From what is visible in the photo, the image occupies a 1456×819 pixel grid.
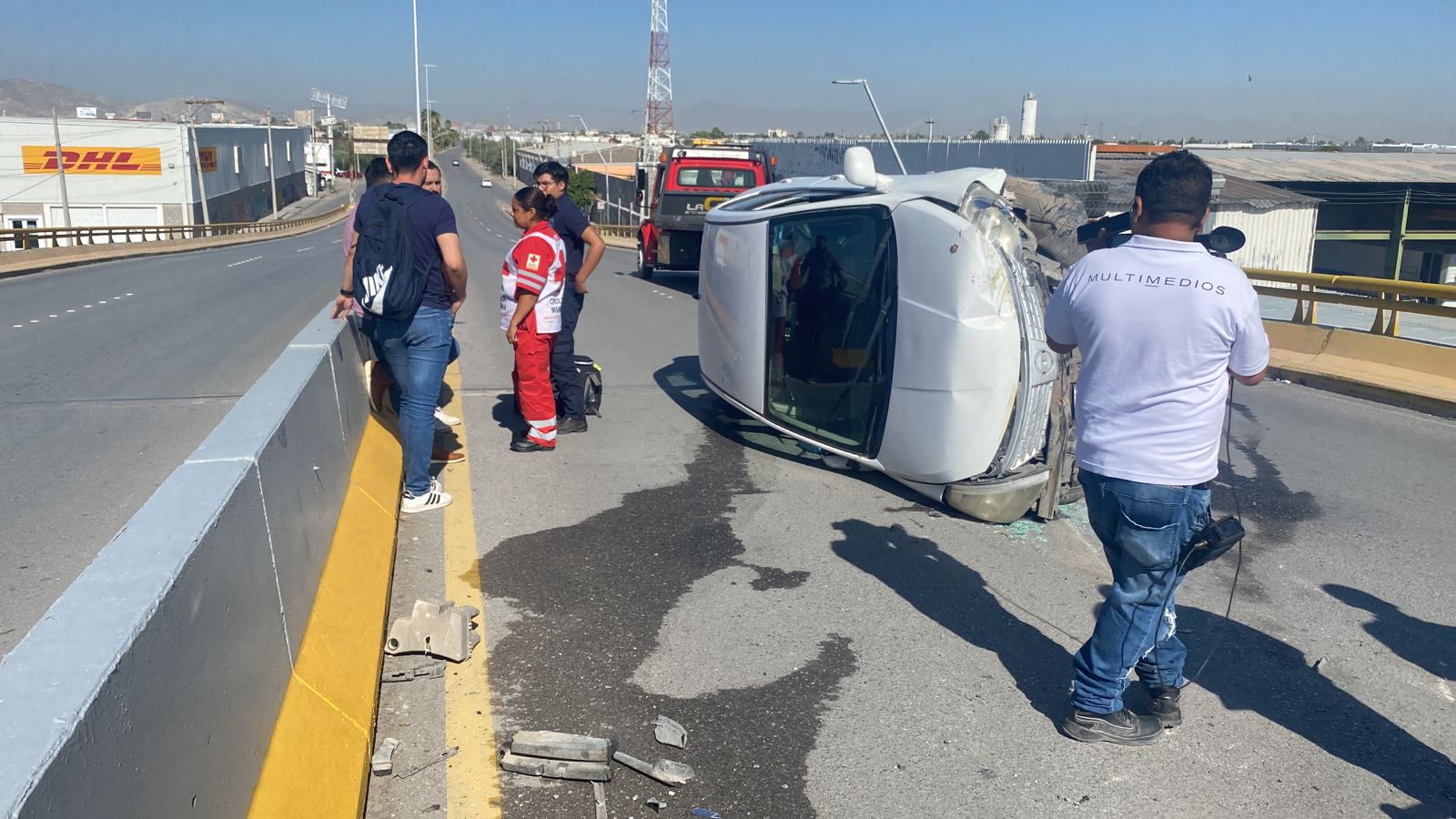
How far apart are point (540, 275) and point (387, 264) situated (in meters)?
1.67

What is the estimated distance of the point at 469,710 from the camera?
3.94 meters

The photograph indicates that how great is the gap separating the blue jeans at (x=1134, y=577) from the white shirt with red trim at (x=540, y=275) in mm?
4248

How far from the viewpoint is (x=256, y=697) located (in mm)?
2900

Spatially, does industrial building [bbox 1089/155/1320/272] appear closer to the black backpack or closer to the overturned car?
the overturned car

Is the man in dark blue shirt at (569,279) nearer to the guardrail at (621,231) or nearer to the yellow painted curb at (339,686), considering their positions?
the yellow painted curb at (339,686)

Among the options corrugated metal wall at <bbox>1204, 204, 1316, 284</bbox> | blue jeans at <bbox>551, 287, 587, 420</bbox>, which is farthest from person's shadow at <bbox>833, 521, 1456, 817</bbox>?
corrugated metal wall at <bbox>1204, 204, 1316, 284</bbox>

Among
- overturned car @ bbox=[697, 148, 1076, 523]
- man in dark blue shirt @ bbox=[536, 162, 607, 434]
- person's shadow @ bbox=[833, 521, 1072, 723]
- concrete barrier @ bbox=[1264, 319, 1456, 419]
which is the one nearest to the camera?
person's shadow @ bbox=[833, 521, 1072, 723]

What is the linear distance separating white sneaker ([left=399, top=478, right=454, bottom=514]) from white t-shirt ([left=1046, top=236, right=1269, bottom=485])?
3.72 meters

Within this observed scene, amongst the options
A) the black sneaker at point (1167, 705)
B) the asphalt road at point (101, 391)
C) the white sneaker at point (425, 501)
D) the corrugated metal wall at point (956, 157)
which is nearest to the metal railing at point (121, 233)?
the asphalt road at point (101, 391)

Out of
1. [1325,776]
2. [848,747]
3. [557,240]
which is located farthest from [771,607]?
[557,240]

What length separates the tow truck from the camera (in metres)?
20.7

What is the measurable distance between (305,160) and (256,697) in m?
127

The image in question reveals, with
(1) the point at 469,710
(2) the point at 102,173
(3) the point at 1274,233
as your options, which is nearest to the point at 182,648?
(1) the point at 469,710

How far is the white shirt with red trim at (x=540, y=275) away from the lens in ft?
23.3
